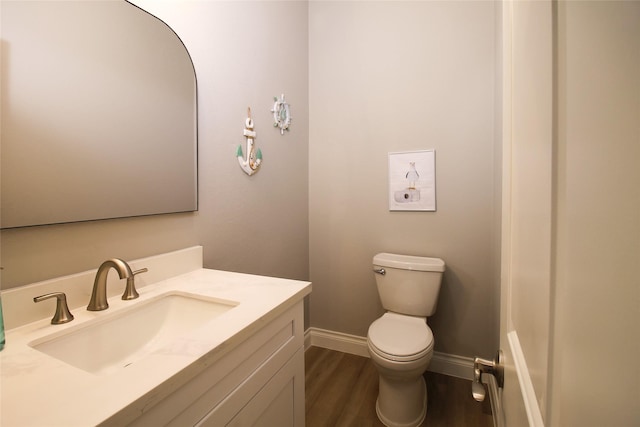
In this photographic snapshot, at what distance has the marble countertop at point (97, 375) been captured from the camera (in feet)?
1.49

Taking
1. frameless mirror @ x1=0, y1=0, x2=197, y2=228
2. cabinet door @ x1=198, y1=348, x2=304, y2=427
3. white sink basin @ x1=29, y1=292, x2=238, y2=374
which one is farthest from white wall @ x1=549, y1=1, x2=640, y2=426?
frameless mirror @ x1=0, y1=0, x2=197, y2=228

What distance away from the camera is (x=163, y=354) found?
61 cm

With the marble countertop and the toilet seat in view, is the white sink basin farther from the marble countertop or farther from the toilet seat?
the toilet seat

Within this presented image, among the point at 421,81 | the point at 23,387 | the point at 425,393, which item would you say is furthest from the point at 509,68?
the point at 425,393

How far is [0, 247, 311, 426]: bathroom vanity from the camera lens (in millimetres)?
492

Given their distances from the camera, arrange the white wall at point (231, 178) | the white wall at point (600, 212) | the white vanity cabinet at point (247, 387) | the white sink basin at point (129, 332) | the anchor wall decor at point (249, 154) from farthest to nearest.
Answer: the anchor wall decor at point (249, 154), the white wall at point (231, 178), the white sink basin at point (129, 332), the white vanity cabinet at point (247, 387), the white wall at point (600, 212)

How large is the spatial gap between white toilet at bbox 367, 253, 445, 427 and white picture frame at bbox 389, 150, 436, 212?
0.37m

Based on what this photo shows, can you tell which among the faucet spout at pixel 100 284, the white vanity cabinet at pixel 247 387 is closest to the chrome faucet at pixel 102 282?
the faucet spout at pixel 100 284

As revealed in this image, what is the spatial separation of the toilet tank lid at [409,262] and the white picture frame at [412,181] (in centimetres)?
33

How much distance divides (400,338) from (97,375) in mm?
1340

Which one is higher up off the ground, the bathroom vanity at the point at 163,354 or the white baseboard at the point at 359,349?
the bathroom vanity at the point at 163,354

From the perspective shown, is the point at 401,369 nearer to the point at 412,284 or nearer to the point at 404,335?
the point at 404,335

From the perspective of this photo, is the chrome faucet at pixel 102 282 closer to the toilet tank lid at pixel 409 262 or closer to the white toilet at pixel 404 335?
the white toilet at pixel 404 335

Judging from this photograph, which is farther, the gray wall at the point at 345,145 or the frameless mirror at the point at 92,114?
the gray wall at the point at 345,145
